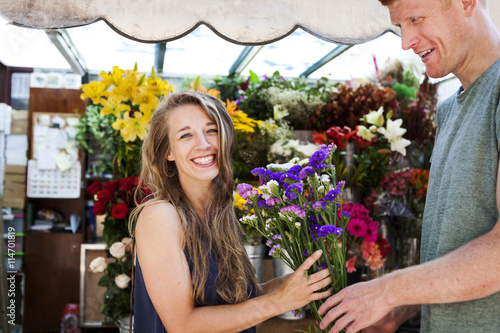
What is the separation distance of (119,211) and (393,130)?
53.8 inches

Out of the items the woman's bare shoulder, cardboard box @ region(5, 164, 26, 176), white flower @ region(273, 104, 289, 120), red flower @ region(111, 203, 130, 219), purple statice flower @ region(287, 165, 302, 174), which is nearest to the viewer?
purple statice flower @ region(287, 165, 302, 174)

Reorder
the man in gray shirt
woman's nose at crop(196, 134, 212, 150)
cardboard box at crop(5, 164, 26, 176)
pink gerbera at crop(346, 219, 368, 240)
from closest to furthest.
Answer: the man in gray shirt, woman's nose at crop(196, 134, 212, 150), pink gerbera at crop(346, 219, 368, 240), cardboard box at crop(5, 164, 26, 176)

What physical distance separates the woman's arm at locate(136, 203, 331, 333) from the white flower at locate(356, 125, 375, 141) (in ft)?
4.07

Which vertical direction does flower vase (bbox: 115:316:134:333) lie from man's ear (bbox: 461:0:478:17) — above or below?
below

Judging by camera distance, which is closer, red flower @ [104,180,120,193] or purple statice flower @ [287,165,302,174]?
purple statice flower @ [287,165,302,174]

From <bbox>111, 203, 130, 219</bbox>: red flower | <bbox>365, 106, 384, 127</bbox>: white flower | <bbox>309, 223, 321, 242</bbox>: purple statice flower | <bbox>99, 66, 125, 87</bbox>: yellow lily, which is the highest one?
<bbox>99, 66, 125, 87</bbox>: yellow lily

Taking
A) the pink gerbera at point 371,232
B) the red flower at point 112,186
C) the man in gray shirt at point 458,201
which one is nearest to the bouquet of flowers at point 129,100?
the red flower at point 112,186

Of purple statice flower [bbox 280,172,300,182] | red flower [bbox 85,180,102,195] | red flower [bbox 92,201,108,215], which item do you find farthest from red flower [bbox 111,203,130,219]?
purple statice flower [bbox 280,172,300,182]

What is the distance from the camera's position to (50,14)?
4.41ft

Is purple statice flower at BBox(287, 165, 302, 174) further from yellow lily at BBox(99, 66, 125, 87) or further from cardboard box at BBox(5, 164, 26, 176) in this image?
cardboard box at BBox(5, 164, 26, 176)

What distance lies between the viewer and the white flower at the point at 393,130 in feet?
7.33

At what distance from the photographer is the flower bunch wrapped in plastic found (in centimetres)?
108

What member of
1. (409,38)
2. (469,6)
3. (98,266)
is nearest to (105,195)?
(98,266)

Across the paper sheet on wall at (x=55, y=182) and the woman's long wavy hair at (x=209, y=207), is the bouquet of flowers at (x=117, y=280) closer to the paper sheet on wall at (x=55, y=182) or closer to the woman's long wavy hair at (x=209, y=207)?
the woman's long wavy hair at (x=209, y=207)
